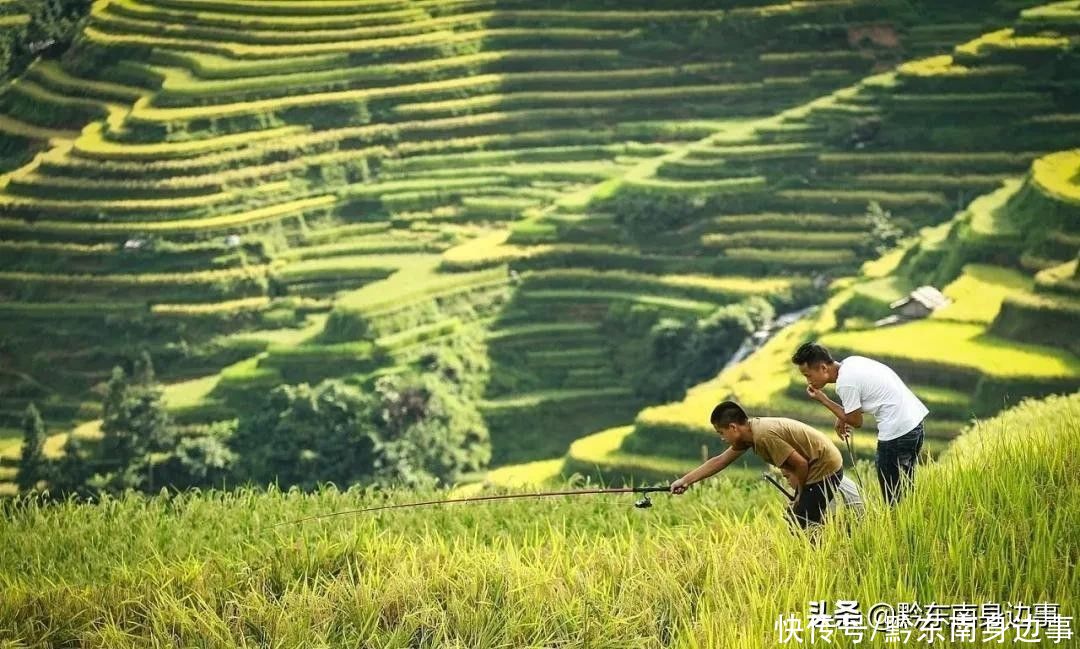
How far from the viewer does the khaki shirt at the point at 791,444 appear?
4332mm

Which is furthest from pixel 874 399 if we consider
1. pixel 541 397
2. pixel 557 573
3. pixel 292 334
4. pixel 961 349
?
pixel 292 334

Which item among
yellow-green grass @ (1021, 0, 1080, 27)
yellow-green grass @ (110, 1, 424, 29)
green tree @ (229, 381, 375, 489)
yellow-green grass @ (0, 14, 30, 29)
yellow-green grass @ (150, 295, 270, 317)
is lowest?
green tree @ (229, 381, 375, 489)

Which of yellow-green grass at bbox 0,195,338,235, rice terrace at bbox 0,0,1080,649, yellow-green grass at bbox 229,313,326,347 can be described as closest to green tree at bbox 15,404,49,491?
rice terrace at bbox 0,0,1080,649

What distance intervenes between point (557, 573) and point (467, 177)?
23449 millimetres

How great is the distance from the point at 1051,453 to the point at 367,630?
239 cm

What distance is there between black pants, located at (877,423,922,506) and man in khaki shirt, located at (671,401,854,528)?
24 cm

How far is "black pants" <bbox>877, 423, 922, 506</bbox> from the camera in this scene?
4668 mm

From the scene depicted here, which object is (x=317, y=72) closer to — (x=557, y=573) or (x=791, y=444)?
(x=557, y=573)

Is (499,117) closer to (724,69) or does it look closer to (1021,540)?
(724,69)

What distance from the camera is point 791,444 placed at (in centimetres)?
439

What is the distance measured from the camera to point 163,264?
25344 mm

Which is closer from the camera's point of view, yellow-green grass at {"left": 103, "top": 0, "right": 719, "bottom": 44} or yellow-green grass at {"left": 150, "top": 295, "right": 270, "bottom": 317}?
yellow-green grass at {"left": 150, "top": 295, "right": 270, "bottom": 317}

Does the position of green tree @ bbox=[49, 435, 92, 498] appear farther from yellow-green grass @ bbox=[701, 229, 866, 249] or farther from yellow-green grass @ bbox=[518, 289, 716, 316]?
yellow-green grass @ bbox=[701, 229, 866, 249]

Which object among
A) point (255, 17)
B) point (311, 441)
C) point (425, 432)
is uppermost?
point (255, 17)
